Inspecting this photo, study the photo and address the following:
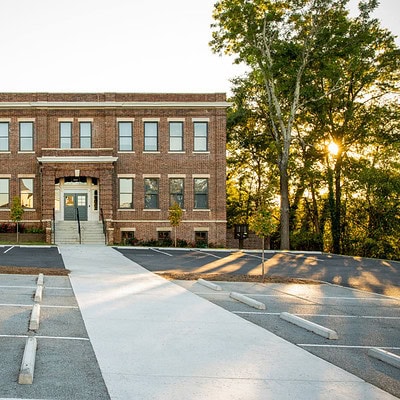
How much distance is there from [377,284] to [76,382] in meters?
14.8

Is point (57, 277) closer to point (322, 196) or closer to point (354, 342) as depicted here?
point (354, 342)

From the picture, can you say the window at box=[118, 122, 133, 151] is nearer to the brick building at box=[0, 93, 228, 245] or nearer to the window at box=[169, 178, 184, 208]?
the brick building at box=[0, 93, 228, 245]

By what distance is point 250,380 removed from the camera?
7.25 metres

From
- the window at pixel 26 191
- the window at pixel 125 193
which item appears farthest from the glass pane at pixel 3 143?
the window at pixel 125 193

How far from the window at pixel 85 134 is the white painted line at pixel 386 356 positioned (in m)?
30.9

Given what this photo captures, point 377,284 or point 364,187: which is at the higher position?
point 364,187

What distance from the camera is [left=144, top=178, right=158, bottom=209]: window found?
37.8 m

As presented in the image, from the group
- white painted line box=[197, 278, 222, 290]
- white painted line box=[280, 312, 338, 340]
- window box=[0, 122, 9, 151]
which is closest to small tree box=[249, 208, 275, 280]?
white painted line box=[197, 278, 222, 290]

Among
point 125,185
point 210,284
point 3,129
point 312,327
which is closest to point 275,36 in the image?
point 125,185

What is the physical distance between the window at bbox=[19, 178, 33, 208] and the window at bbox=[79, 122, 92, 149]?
4.28 m

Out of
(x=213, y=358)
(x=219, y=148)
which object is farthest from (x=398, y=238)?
(x=213, y=358)

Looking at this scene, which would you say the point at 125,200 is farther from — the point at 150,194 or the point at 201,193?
the point at 201,193

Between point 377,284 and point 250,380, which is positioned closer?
point 250,380

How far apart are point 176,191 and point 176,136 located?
3746mm
